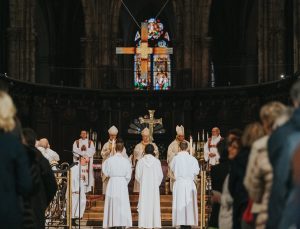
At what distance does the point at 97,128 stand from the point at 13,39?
4015 mm

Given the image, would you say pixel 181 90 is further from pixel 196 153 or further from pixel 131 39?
pixel 131 39

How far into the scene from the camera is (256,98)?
86.3ft

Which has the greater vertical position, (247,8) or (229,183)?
(247,8)

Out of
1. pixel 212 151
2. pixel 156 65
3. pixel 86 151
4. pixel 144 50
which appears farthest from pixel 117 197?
pixel 156 65

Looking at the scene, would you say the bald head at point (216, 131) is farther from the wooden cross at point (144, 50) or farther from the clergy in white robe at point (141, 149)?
the wooden cross at point (144, 50)

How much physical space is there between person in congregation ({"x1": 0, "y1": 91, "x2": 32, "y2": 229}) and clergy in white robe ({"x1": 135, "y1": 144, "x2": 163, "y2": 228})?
9489mm

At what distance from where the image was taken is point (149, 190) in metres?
16.8

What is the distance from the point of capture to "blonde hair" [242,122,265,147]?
780 cm

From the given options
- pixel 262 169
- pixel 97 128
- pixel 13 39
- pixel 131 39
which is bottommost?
pixel 262 169

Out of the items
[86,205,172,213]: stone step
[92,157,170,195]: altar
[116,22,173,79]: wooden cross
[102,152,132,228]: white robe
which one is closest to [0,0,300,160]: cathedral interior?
[116,22,173,79]: wooden cross

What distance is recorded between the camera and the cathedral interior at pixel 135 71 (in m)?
26.6

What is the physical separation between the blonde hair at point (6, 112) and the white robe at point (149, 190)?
9622mm

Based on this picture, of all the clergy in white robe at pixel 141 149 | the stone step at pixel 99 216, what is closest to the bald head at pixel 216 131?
the clergy in white robe at pixel 141 149

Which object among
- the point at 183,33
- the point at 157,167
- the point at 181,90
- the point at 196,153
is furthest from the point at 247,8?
the point at 157,167
